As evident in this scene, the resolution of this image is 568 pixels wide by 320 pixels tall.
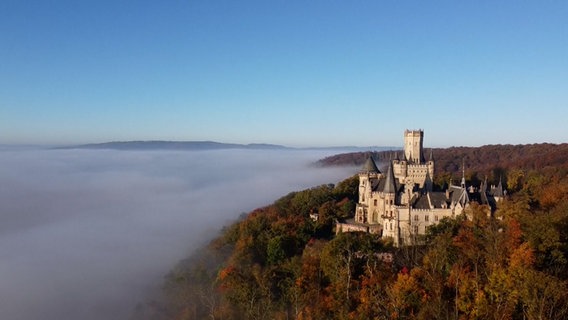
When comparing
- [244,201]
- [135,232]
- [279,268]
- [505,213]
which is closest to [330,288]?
[279,268]

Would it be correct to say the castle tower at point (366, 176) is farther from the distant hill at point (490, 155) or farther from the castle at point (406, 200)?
the distant hill at point (490, 155)

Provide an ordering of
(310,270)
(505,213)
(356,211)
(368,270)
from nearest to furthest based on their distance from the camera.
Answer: (368,270) < (310,270) < (505,213) < (356,211)

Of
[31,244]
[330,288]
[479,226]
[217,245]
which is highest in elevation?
[479,226]

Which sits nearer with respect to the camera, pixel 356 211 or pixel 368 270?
pixel 368 270

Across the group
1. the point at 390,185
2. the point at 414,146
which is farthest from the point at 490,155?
the point at 390,185

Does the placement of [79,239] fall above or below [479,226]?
below

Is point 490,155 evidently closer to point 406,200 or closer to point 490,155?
point 490,155

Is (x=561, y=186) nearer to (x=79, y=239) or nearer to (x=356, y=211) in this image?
(x=356, y=211)

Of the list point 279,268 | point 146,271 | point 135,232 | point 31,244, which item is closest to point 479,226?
point 279,268

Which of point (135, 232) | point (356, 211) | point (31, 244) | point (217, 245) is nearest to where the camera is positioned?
point (356, 211)
